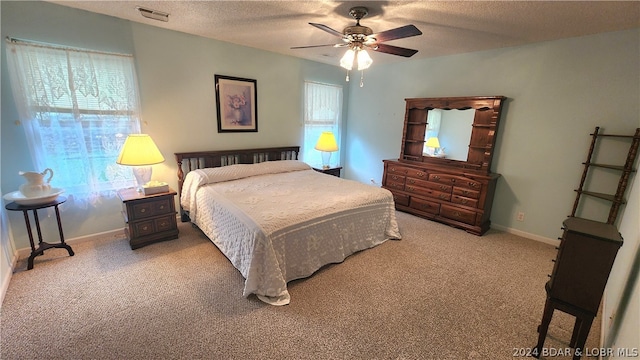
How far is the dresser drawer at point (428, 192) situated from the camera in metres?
3.65

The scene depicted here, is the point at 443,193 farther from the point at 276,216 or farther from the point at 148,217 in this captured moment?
the point at 148,217

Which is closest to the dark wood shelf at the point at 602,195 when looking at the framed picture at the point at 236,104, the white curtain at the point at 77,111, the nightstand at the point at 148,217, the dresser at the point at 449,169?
the dresser at the point at 449,169

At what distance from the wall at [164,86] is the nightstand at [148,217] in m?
0.53

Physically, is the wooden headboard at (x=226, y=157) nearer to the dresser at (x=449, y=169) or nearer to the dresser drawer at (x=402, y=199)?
the dresser at (x=449, y=169)

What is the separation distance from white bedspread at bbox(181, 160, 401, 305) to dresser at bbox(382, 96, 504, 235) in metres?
1.04

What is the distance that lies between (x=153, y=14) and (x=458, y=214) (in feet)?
13.8

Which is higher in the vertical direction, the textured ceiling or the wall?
the textured ceiling

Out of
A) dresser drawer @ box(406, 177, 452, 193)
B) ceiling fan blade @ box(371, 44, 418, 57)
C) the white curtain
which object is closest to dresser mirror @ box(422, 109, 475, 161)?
dresser drawer @ box(406, 177, 452, 193)

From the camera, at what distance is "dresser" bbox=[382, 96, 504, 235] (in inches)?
133

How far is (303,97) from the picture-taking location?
4.44 m

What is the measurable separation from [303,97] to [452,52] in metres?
2.30

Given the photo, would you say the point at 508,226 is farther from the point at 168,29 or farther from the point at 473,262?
the point at 168,29

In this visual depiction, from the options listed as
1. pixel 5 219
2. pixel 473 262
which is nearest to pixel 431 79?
pixel 473 262

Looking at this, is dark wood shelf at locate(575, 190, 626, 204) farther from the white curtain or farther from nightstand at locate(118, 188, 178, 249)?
the white curtain
